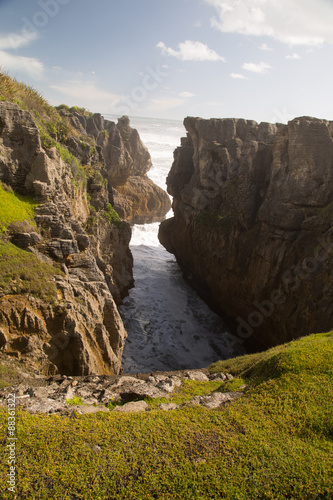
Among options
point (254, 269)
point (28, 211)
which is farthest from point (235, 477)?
point (254, 269)

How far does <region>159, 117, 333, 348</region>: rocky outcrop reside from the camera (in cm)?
1628

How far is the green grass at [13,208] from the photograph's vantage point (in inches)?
402

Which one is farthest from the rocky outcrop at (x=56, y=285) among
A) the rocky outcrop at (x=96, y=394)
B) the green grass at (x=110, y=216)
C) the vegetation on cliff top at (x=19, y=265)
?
the green grass at (x=110, y=216)

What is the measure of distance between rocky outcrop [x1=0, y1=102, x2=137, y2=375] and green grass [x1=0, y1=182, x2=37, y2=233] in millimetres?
248

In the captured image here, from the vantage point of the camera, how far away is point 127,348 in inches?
741

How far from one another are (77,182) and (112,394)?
37.7 feet

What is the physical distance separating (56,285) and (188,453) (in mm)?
6645

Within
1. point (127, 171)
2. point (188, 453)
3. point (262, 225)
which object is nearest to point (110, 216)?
point (262, 225)

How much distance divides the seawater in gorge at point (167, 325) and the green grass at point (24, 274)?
29.7 feet

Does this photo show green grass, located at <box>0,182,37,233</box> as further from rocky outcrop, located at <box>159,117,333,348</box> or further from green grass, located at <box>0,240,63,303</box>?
rocky outcrop, located at <box>159,117,333,348</box>

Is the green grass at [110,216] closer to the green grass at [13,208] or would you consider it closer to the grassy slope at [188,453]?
the green grass at [13,208]

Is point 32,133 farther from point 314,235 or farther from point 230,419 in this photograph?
point 314,235

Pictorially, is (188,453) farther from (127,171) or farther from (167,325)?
(127,171)

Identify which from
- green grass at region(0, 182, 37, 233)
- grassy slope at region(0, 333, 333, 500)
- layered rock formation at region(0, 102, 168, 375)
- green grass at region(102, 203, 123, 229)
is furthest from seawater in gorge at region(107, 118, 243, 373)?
grassy slope at region(0, 333, 333, 500)
